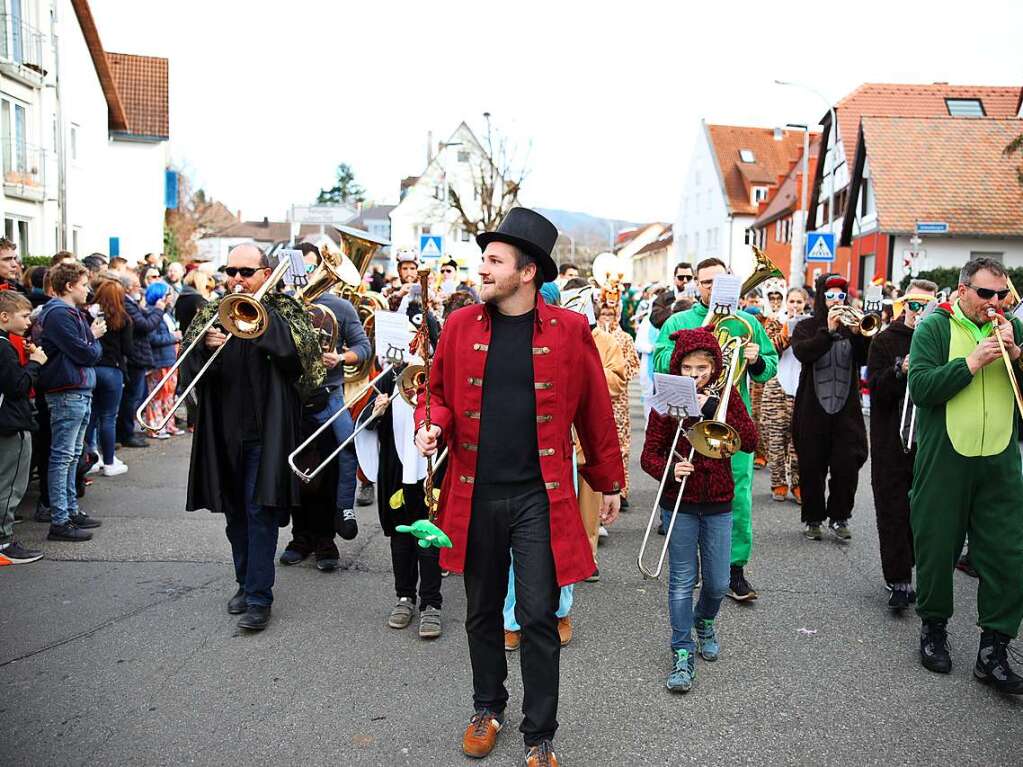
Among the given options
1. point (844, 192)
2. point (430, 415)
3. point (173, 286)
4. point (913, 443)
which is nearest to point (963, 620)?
point (913, 443)

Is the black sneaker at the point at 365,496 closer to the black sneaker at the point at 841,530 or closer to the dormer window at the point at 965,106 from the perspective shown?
the black sneaker at the point at 841,530

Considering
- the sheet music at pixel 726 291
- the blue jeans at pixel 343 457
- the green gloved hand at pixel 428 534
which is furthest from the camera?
the blue jeans at pixel 343 457

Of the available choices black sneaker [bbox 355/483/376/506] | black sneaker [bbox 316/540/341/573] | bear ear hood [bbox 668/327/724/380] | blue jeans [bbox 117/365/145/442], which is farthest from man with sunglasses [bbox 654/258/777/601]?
blue jeans [bbox 117/365/145/442]

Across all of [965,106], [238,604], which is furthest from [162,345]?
[965,106]

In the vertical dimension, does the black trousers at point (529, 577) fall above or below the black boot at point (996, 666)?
above

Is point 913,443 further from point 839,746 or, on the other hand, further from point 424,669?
point 424,669

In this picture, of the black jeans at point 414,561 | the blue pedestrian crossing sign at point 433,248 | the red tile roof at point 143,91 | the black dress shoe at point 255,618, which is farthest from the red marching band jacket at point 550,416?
the red tile roof at point 143,91

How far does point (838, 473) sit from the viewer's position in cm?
711

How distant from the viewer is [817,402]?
7.18m

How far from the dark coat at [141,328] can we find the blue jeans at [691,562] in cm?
698

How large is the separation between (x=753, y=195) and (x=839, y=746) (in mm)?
55476

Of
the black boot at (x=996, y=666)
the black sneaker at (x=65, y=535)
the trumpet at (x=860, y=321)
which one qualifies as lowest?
the black sneaker at (x=65, y=535)

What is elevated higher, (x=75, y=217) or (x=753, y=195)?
(x=753, y=195)

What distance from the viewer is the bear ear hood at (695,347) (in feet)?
15.2
